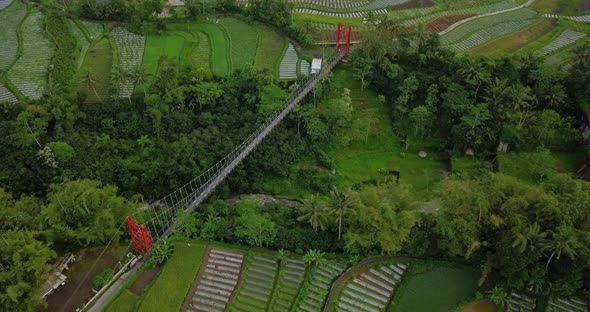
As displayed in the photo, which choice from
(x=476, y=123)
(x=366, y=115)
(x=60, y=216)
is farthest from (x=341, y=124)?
(x=60, y=216)

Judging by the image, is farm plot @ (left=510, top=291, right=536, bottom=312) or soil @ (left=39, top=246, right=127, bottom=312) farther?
soil @ (left=39, top=246, right=127, bottom=312)

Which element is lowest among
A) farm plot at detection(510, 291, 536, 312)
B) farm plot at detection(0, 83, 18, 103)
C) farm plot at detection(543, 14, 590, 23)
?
farm plot at detection(510, 291, 536, 312)

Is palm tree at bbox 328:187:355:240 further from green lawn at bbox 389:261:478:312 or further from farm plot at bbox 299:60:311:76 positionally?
farm plot at bbox 299:60:311:76

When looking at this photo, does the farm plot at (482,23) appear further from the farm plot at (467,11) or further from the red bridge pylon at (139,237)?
the red bridge pylon at (139,237)

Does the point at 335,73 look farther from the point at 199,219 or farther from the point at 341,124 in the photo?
the point at 199,219

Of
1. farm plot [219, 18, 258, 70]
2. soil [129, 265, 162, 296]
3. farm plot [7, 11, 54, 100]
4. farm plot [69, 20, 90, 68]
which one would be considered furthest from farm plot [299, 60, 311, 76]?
farm plot [7, 11, 54, 100]

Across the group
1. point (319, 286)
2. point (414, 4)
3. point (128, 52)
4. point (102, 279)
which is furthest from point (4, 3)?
point (319, 286)
